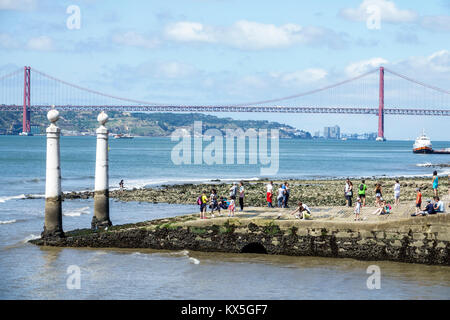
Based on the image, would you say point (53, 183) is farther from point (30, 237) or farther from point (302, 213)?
point (302, 213)

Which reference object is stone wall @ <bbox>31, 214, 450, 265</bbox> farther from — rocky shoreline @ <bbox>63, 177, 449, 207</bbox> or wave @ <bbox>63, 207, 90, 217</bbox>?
rocky shoreline @ <bbox>63, 177, 449, 207</bbox>

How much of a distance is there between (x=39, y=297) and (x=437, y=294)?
9.22m

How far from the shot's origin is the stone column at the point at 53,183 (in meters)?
20.9

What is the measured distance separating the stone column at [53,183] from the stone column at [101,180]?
1641 mm

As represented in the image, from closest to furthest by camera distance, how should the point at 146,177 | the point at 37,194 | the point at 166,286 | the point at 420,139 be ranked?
the point at 166,286, the point at 37,194, the point at 146,177, the point at 420,139

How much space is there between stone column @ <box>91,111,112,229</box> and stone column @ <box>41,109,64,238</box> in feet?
5.39

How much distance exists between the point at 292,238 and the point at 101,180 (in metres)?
6.88

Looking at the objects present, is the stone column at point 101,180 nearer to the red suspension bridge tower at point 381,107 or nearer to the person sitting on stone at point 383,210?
the person sitting on stone at point 383,210

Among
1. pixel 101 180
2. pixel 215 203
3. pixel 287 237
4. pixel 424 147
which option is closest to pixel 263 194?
pixel 215 203

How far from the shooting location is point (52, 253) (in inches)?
798

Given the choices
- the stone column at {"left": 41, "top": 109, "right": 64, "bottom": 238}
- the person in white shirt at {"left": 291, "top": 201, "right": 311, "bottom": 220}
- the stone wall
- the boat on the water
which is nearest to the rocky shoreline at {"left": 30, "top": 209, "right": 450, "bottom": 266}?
the stone wall

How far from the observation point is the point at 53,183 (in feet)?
68.9

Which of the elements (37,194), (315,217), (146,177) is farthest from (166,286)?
(146,177)
